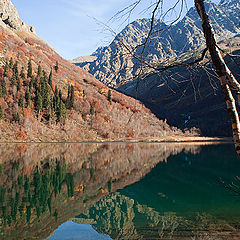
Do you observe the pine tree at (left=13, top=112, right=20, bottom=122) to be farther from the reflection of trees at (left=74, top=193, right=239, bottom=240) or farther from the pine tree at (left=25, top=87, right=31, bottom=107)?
the reflection of trees at (left=74, top=193, right=239, bottom=240)

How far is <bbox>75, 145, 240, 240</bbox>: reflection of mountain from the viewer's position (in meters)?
7.92

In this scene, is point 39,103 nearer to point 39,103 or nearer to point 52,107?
point 39,103

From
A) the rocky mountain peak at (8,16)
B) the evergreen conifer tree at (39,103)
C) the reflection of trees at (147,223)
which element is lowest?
the reflection of trees at (147,223)

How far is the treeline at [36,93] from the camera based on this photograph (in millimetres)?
73562

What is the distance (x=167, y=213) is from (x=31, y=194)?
7.38 meters

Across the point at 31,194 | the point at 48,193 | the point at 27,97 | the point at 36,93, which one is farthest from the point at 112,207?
the point at 36,93

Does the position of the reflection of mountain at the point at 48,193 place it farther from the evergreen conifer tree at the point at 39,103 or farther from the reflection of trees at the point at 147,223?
the evergreen conifer tree at the point at 39,103

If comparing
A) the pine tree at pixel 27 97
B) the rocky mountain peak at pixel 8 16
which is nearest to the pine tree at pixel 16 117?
the pine tree at pixel 27 97

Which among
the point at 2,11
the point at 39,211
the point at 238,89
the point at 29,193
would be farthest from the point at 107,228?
the point at 2,11

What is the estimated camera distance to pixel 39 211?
33.5 feet

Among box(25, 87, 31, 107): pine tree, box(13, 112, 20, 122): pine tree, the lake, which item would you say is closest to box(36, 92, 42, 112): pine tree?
box(25, 87, 31, 107): pine tree

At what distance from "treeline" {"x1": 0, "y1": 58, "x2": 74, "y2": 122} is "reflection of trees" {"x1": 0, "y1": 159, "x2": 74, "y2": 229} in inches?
2278

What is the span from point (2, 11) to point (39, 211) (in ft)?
565

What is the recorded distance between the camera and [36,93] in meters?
79.4
